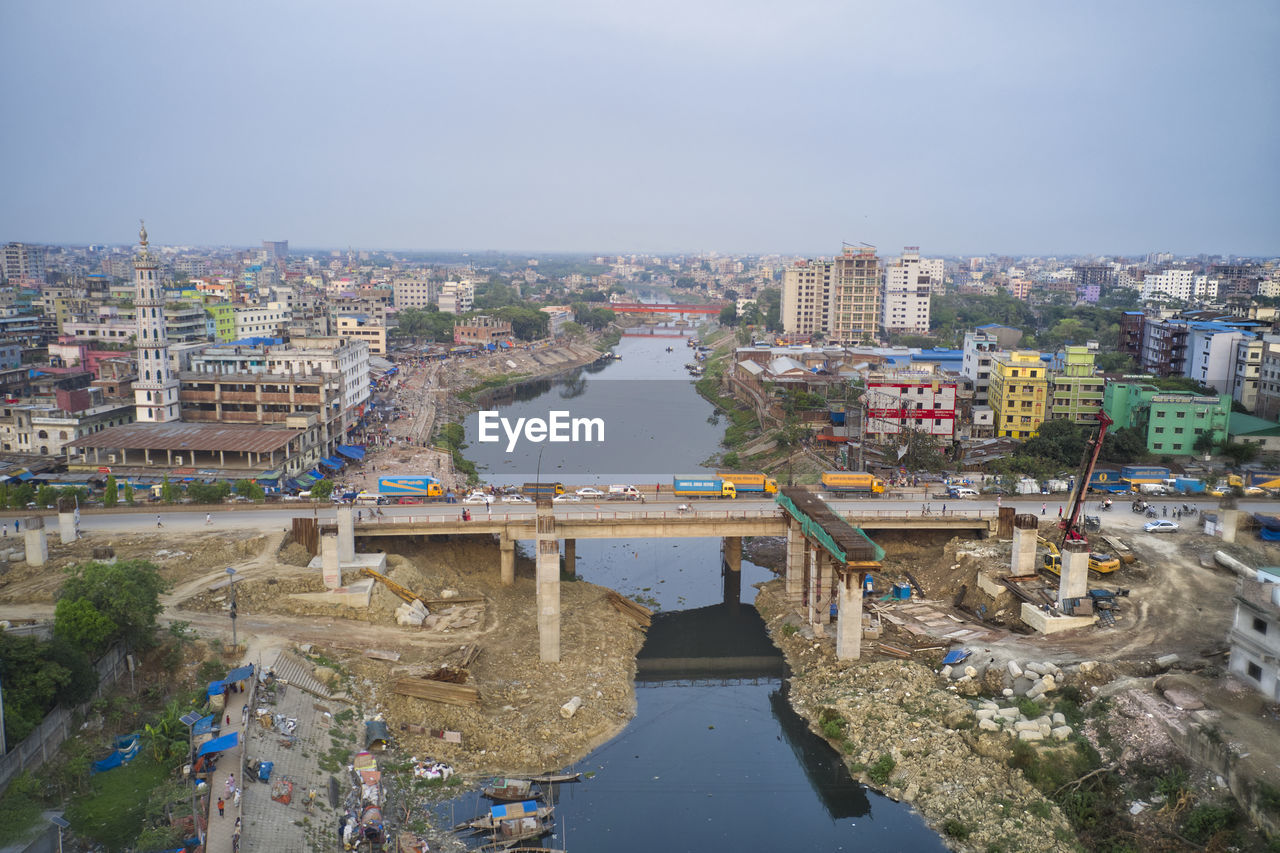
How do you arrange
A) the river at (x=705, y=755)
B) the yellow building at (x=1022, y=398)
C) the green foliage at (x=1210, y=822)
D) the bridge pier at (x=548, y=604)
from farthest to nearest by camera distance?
the yellow building at (x=1022, y=398) → the bridge pier at (x=548, y=604) → the river at (x=705, y=755) → the green foliage at (x=1210, y=822)

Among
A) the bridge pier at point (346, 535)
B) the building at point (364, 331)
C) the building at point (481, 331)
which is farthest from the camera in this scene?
the building at point (481, 331)

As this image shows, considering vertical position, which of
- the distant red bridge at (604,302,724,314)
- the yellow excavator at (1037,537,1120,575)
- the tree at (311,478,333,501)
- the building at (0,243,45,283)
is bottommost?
the yellow excavator at (1037,537,1120,575)

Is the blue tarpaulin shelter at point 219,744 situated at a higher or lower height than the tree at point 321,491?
lower

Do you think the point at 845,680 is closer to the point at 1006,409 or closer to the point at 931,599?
the point at 931,599

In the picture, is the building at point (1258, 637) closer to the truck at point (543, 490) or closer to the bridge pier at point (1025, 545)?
the bridge pier at point (1025, 545)

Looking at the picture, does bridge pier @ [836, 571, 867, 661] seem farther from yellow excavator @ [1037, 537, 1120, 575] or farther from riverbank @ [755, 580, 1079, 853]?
yellow excavator @ [1037, 537, 1120, 575]

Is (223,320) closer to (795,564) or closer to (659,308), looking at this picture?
(795,564)

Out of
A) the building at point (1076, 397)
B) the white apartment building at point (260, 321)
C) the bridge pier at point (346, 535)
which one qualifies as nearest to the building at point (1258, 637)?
the bridge pier at point (346, 535)

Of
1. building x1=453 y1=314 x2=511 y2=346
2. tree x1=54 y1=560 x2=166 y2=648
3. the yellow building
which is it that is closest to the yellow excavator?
the yellow building
